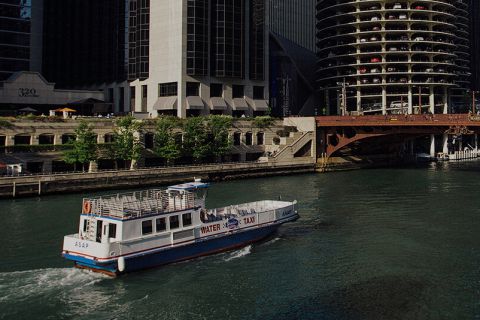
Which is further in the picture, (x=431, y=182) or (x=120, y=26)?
(x=120, y=26)

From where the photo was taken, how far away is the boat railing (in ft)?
124

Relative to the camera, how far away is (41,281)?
33531mm

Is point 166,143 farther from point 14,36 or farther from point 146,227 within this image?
point 14,36

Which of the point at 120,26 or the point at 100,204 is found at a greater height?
the point at 120,26

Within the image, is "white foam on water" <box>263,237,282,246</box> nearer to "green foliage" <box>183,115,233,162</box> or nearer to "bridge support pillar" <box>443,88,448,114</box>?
"green foliage" <box>183,115,233,162</box>

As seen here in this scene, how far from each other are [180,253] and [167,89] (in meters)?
81.4

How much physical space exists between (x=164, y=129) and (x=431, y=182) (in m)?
45.2

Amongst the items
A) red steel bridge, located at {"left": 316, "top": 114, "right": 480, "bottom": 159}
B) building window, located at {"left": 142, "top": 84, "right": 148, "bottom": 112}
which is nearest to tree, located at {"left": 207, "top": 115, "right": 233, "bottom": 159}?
red steel bridge, located at {"left": 316, "top": 114, "right": 480, "bottom": 159}

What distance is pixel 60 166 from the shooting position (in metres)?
82.2

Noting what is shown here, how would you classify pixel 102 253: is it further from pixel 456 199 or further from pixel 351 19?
pixel 351 19

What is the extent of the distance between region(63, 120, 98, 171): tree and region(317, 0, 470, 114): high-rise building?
8195cm

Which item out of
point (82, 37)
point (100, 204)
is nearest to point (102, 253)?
point (100, 204)

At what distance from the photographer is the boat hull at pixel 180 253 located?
35.7 meters

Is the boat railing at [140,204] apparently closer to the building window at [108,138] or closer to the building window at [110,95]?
the building window at [108,138]
